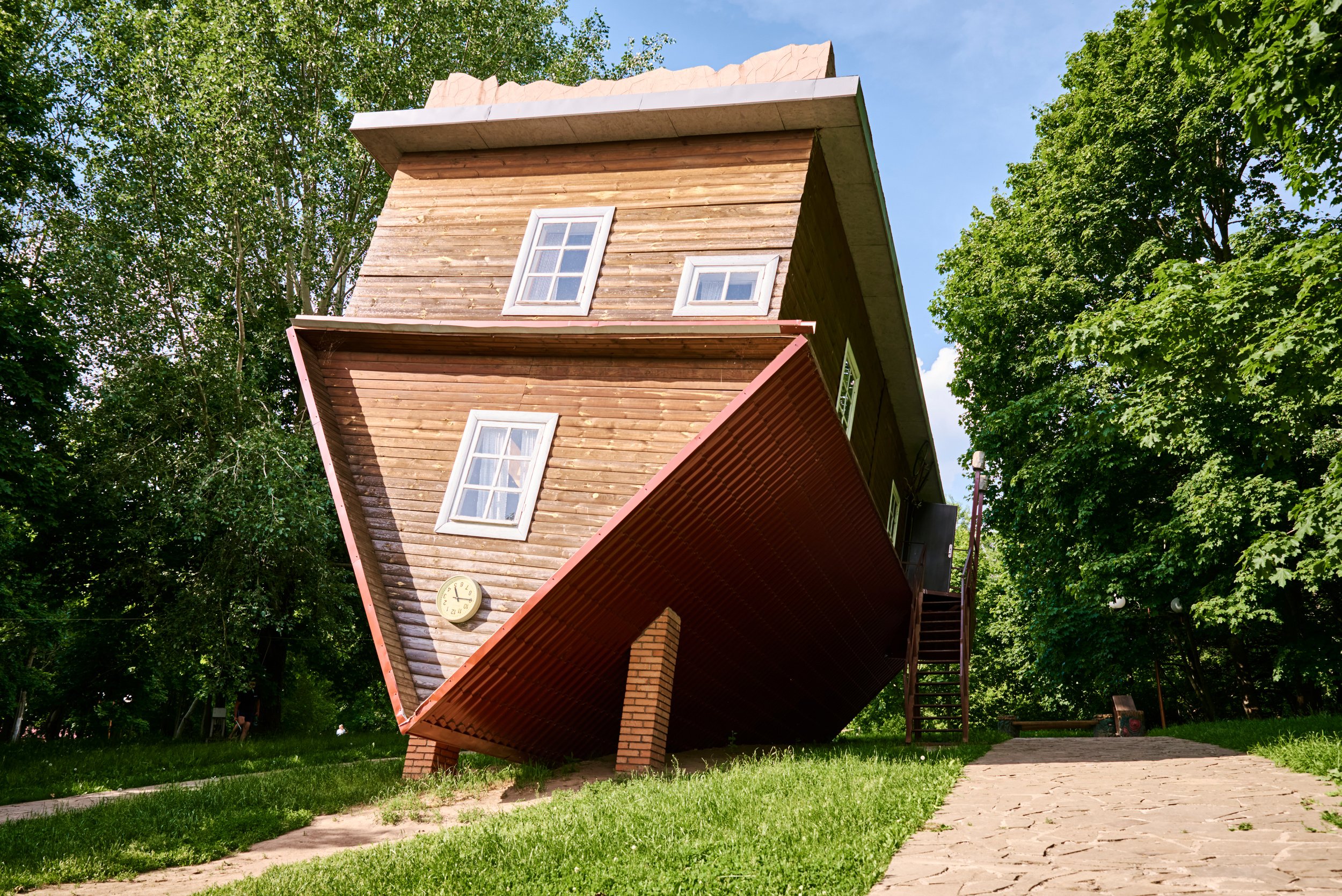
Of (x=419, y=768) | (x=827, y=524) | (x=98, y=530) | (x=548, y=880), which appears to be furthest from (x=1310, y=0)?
(x=98, y=530)

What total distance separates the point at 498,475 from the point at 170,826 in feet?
16.8

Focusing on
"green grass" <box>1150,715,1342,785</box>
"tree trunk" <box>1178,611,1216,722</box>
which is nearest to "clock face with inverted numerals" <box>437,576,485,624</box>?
"green grass" <box>1150,715,1342,785</box>

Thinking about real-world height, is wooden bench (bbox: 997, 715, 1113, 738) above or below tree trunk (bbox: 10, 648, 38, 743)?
above

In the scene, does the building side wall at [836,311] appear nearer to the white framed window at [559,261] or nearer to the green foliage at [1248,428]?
the white framed window at [559,261]

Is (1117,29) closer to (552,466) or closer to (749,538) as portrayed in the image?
(749,538)

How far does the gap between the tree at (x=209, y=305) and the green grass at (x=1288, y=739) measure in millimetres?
16621

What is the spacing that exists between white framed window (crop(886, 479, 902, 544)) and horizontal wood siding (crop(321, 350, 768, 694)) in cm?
1012

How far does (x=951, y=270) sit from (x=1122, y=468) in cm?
979

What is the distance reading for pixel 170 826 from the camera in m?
9.12

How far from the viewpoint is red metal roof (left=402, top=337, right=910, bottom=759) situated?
1045 centimetres

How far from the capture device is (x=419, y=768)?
1177 centimetres

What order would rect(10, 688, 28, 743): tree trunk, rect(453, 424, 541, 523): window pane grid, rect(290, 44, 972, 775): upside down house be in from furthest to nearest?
rect(10, 688, 28, 743): tree trunk
rect(453, 424, 541, 523): window pane grid
rect(290, 44, 972, 775): upside down house

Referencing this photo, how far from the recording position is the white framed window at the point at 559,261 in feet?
41.5

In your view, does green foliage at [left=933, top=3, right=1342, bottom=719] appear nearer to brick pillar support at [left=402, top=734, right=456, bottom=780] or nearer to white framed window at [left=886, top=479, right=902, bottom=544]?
white framed window at [left=886, top=479, right=902, bottom=544]
